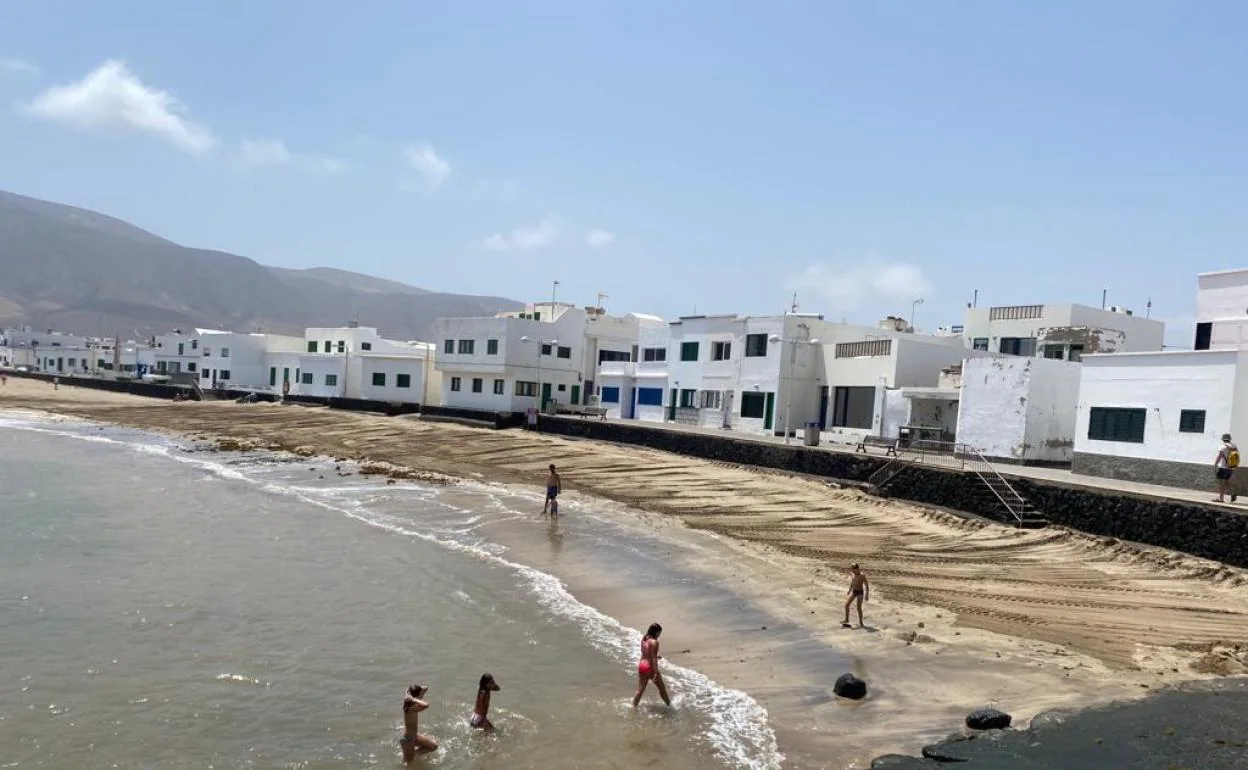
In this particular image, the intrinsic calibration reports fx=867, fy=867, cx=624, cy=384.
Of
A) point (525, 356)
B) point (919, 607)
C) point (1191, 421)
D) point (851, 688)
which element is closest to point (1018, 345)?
point (1191, 421)

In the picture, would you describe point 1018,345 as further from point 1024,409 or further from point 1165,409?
point 1165,409

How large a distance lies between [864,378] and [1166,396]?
15.1 m

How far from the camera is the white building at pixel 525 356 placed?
5662 centimetres

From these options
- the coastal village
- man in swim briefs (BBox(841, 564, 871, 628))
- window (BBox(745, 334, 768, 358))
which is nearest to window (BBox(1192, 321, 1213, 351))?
the coastal village

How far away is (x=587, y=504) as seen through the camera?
30.5 m

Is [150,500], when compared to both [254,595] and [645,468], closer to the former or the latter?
[254,595]

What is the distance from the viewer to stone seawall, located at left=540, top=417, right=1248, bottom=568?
19453mm

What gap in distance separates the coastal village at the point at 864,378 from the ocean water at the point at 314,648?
15.7 metres

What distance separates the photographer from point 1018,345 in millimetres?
45188

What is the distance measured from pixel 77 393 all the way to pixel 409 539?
7866 centimetres

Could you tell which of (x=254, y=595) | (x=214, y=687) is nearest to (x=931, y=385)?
(x=254, y=595)

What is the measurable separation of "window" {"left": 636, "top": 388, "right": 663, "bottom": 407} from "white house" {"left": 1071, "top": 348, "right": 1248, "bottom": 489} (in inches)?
1041

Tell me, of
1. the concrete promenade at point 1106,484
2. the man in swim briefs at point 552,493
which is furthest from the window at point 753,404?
the man in swim briefs at point 552,493

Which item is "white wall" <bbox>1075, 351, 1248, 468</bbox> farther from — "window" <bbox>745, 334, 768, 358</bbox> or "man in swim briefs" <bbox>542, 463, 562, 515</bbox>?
"window" <bbox>745, 334, 768, 358</bbox>
